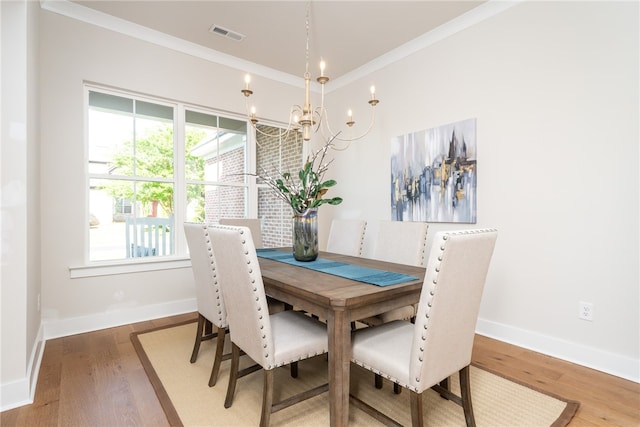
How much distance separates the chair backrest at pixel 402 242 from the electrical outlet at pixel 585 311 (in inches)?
46.0

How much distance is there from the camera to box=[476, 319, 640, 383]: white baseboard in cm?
211

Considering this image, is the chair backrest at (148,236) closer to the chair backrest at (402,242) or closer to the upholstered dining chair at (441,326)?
the chair backrest at (402,242)

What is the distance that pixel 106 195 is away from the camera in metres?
3.14

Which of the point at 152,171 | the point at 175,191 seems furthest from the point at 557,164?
the point at 152,171

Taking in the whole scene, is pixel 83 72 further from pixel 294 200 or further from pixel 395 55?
pixel 395 55

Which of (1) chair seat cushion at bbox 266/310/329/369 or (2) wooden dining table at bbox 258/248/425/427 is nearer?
(2) wooden dining table at bbox 258/248/425/427

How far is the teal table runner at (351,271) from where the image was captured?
171 centimetres

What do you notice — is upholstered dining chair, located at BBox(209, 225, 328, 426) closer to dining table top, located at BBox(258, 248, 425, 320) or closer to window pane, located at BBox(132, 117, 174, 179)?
dining table top, located at BBox(258, 248, 425, 320)

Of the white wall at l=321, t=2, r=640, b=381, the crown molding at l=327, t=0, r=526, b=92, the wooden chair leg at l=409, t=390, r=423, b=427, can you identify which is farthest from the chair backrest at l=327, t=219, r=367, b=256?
the crown molding at l=327, t=0, r=526, b=92

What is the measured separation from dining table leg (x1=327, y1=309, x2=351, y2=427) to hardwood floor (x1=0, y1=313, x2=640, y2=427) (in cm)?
93

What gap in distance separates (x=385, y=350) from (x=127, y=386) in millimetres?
1658

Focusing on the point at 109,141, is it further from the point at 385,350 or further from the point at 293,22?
the point at 385,350

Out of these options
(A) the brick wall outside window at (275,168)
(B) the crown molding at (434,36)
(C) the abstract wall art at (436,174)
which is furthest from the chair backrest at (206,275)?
(B) the crown molding at (434,36)

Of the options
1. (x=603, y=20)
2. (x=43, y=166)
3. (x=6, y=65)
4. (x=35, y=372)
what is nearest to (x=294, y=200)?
(x=6, y=65)
